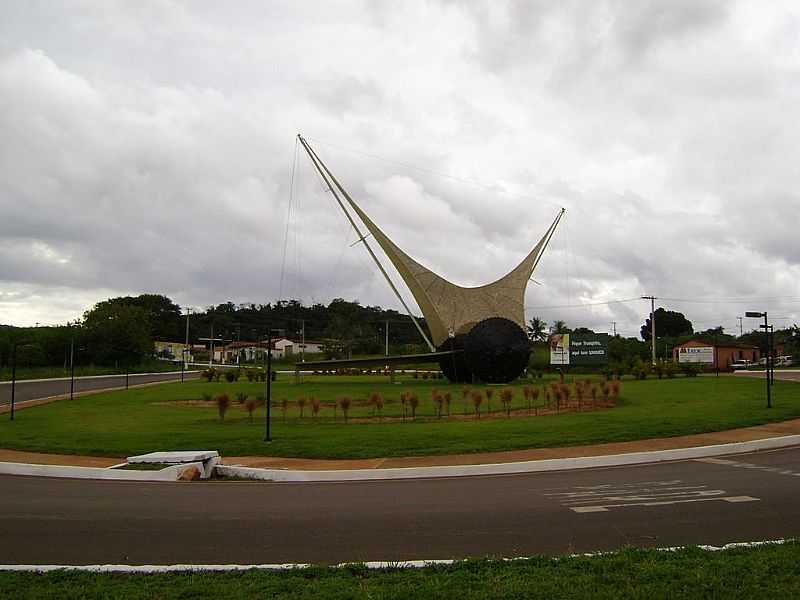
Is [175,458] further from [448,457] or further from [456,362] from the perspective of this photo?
[456,362]

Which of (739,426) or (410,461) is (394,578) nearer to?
(410,461)

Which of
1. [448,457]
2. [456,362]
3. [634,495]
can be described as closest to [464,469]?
[448,457]

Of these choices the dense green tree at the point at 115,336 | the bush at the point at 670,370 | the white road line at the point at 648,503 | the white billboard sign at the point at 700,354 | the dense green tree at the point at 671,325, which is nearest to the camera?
the white road line at the point at 648,503

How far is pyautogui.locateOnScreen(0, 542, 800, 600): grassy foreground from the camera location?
17.7 feet

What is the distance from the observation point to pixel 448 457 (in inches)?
595

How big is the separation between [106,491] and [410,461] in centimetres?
589

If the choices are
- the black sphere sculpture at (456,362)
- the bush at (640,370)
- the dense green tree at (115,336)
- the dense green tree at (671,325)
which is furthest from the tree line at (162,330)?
the dense green tree at (671,325)

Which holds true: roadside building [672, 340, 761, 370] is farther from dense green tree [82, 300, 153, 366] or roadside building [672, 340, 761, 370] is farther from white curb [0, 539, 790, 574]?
white curb [0, 539, 790, 574]

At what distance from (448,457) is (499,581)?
31.0 ft

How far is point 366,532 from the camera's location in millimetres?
8062

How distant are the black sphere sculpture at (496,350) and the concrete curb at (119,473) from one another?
89.3 feet

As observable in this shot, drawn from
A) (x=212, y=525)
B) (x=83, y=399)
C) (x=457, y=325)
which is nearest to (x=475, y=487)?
(x=212, y=525)

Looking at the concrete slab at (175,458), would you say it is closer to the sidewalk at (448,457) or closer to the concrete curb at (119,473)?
the concrete curb at (119,473)

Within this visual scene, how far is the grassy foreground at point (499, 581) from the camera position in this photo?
17.7 ft
